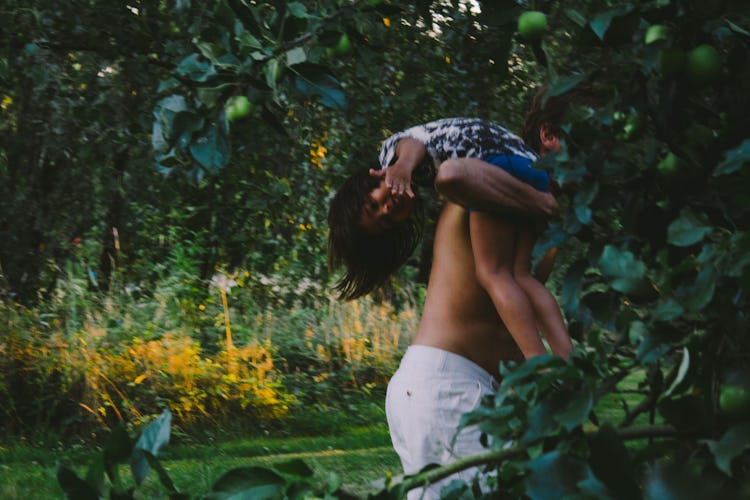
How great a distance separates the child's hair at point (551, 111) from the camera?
2.27 metres

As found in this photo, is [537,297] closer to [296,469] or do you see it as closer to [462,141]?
[462,141]

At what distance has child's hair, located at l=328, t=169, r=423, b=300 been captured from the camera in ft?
8.56

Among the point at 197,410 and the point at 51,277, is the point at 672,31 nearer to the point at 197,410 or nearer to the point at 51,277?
the point at 197,410

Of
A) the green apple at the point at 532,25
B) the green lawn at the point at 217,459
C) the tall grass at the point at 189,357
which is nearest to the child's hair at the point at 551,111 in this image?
the green apple at the point at 532,25

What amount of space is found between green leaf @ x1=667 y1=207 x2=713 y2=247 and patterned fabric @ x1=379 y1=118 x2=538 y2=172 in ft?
4.50

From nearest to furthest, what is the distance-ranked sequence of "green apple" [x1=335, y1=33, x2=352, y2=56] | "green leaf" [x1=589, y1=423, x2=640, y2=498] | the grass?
"green leaf" [x1=589, y1=423, x2=640, y2=498] → "green apple" [x1=335, y1=33, x2=352, y2=56] → the grass

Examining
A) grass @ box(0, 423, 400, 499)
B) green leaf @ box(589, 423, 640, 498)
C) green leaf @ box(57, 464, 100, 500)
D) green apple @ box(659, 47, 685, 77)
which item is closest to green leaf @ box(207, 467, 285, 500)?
green leaf @ box(57, 464, 100, 500)

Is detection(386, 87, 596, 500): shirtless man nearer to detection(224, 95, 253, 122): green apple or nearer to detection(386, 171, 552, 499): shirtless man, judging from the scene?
detection(386, 171, 552, 499): shirtless man

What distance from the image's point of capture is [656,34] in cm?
107

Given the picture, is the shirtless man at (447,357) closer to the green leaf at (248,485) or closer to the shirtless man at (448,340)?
the shirtless man at (448,340)

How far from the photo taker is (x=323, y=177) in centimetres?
677

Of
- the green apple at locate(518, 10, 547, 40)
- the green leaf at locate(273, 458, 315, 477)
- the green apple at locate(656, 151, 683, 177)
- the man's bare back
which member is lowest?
the man's bare back

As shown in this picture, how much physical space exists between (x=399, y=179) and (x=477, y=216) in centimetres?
23

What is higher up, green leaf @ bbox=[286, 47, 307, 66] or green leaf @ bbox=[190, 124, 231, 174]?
green leaf @ bbox=[286, 47, 307, 66]
